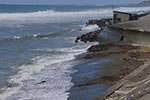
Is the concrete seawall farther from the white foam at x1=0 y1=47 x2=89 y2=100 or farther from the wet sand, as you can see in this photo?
the white foam at x1=0 y1=47 x2=89 y2=100

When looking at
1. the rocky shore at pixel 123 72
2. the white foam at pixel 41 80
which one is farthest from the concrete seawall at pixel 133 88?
the white foam at pixel 41 80

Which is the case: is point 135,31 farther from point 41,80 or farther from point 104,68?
point 41,80

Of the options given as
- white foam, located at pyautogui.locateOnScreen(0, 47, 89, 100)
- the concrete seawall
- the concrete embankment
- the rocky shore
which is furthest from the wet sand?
the concrete embankment

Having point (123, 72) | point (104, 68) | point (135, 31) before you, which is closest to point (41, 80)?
point (104, 68)

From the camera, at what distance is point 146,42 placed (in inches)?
840

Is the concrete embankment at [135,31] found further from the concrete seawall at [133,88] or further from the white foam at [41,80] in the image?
the concrete seawall at [133,88]

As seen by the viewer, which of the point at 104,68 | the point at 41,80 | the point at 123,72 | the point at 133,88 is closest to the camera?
the point at 133,88

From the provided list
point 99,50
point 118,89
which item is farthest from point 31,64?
point 118,89

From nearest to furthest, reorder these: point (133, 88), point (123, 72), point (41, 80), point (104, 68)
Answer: point (133, 88)
point (123, 72)
point (41, 80)
point (104, 68)

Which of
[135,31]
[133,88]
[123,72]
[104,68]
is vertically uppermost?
[135,31]

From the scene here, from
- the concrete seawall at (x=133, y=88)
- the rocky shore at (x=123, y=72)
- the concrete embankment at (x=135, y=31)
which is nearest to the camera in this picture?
the concrete seawall at (x=133, y=88)

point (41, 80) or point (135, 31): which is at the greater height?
point (135, 31)

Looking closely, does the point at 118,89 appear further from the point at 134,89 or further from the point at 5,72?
the point at 5,72

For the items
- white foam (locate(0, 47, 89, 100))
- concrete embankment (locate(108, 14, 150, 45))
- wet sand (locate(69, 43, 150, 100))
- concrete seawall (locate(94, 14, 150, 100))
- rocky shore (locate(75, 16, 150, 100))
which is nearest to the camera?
concrete seawall (locate(94, 14, 150, 100))
